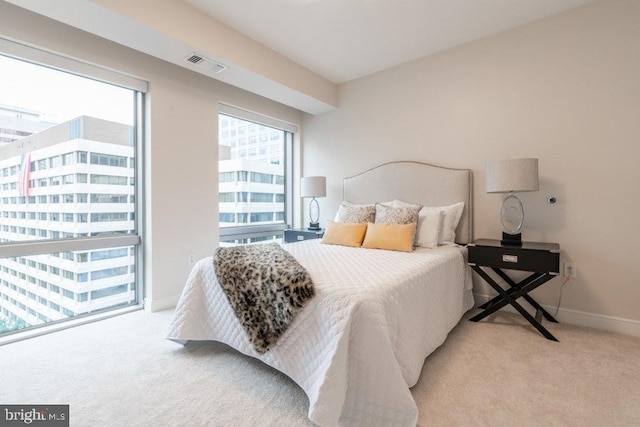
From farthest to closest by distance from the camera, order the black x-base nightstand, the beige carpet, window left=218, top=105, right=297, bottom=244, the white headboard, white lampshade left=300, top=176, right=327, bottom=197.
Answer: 1. white lampshade left=300, top=176, right=327, bottom=197
2. window left=218, top=105, right=297, bottom=244
3. the white headboard
4. the black x-base nightstand
5. the beige carpet

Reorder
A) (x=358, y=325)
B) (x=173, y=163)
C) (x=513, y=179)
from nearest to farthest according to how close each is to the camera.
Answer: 1. (x=358, y=325)
2. (x=513, y=179)
3. (x=173, y=163)

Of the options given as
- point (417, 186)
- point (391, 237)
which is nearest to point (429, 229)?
point (391, 237)

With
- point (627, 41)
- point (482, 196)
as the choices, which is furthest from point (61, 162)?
point (627, 41)

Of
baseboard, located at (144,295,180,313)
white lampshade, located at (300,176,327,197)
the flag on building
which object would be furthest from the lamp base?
the flag on building

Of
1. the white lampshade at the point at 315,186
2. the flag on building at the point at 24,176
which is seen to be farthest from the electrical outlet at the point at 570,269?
the flag on building at the point at 24,176

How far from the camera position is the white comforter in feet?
4.41

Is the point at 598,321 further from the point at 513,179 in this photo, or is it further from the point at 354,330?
the point at 354,330

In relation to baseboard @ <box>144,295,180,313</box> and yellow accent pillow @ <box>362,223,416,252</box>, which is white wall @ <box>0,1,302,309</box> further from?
yellow accent pillow @ <box>362,223,416,252</box>

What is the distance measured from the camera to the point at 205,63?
111 inches

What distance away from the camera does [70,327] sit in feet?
8.32

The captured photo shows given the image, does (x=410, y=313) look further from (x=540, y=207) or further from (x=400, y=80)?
(x=400, y=80)

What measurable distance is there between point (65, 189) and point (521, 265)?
3745 millimetres

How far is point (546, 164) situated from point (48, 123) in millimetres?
4227

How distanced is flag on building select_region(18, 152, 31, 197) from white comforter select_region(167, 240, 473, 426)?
5.10 feet
